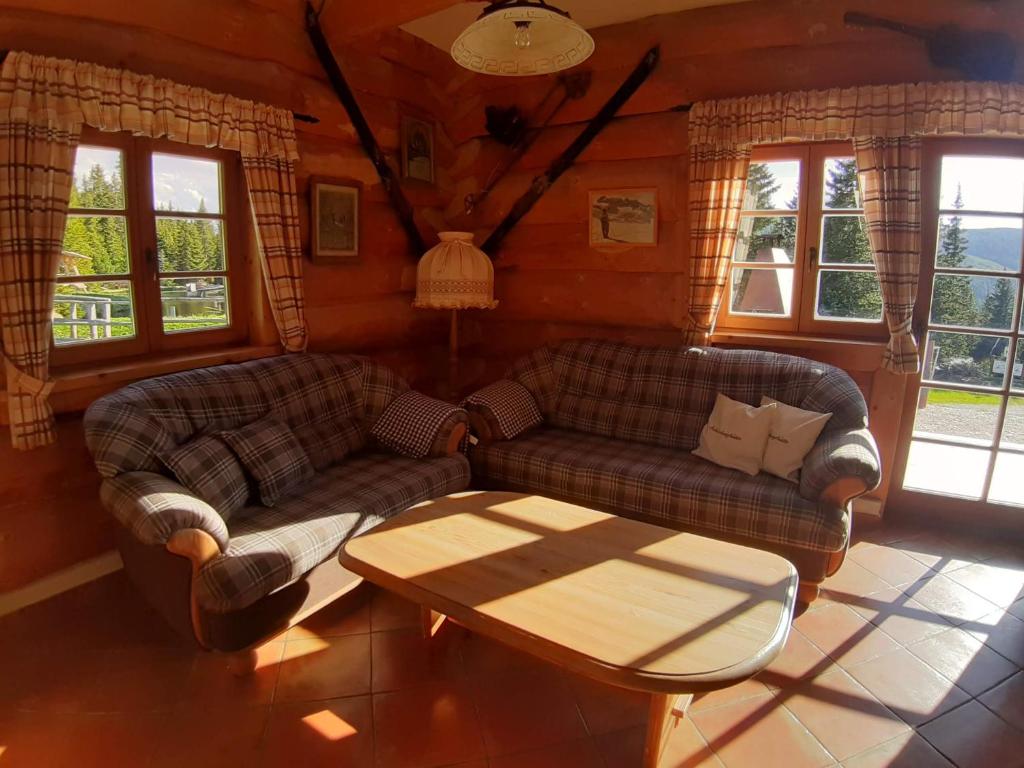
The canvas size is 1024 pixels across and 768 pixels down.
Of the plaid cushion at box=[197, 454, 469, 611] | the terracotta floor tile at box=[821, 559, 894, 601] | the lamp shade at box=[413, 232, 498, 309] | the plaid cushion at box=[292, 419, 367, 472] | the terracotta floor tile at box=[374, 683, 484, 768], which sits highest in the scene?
Result: the lamp shade at box=[413, 232, 498, 309]

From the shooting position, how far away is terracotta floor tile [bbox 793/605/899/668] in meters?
2.28

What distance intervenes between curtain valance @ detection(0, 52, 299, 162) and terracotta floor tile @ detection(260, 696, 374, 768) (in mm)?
2194

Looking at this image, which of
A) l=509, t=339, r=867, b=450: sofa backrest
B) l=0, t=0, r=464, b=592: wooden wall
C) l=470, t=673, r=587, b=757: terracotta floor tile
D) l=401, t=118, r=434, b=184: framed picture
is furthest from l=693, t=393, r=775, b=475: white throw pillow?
l=401, t=118, r=434, b=184: framed picture

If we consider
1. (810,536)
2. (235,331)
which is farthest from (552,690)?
(235,331)

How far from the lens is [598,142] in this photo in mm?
3709

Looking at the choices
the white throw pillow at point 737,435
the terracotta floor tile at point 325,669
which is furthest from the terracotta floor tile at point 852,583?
the terracotta floor tile at point 325,669

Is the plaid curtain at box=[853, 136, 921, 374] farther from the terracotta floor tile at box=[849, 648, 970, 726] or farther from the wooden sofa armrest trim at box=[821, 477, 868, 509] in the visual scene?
the terracotta floor tile at box=[849, 648, 970, 726]

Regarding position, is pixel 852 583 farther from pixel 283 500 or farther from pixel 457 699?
pixel 283 500

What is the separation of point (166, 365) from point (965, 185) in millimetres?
3768

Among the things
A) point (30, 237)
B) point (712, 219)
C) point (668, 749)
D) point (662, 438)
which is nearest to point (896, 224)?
point (712, 219)

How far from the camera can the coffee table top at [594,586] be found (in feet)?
5.12

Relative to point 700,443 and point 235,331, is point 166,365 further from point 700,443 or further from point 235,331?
point 700,443

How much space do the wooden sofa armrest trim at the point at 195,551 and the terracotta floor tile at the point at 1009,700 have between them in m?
2.48

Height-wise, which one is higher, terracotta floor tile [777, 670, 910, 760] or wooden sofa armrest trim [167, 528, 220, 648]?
wooden sofa armrest trim [167, 528, 220, 648]
